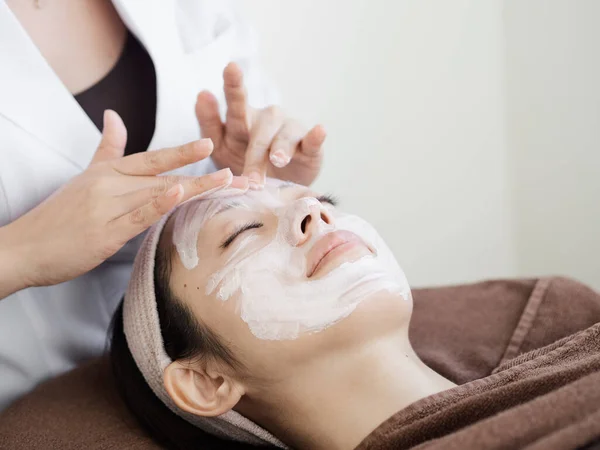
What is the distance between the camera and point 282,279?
2.92 feet

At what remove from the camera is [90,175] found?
877mm

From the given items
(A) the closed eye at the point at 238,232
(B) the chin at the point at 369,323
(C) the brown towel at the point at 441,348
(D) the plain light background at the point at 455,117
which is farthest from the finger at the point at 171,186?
(D) the plain light background at the point at 455,117

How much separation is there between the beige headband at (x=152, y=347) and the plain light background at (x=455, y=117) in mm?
808

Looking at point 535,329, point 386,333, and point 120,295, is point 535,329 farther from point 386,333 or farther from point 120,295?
point 120,295

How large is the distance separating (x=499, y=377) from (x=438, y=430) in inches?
5.4

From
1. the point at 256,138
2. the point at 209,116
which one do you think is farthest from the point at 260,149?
the point at 209,116

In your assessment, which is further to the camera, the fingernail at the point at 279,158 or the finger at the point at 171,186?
the fingernail at the point at 279,158

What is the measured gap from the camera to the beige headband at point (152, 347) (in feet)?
3.16

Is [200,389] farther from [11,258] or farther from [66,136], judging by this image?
[66,136]

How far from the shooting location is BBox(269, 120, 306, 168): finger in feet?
3.34

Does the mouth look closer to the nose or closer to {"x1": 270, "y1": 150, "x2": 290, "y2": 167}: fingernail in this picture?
the nose

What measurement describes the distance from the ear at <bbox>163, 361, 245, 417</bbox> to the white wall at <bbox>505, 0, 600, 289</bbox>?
4.27 ft

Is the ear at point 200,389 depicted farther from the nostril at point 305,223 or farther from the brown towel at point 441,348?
the nostril at point 305,223

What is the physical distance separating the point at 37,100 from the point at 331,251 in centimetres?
53
